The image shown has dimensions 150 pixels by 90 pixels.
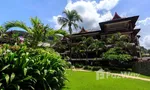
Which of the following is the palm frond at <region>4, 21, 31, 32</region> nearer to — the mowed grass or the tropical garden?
the tropical garden

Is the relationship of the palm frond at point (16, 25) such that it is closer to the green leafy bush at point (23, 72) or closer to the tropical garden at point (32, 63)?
the tropical garden at point (32, 63)

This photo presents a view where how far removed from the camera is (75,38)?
42.7m

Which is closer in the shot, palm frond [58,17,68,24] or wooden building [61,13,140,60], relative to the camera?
wooden building [61,13,140,60]

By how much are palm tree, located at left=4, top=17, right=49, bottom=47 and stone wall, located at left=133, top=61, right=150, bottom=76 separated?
2152 cm

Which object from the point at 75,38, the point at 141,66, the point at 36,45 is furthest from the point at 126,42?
the point at 36,45

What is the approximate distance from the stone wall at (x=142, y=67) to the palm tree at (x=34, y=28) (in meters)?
21.5

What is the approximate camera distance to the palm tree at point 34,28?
11.2 meters

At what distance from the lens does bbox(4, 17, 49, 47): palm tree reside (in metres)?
11.2

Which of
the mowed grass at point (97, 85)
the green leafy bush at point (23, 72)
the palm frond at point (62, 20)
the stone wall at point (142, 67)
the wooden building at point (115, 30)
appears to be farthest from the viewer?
the palm frond at point (62, 20)

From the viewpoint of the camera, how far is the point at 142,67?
29109 millimetres

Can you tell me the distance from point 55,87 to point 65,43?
116 feet

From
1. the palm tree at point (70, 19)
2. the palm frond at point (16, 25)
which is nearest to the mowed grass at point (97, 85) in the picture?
the palm frond at point (16, 25)

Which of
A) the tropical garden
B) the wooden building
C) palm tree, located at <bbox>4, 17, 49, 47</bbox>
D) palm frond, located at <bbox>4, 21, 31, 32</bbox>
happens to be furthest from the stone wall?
palm frond, located at <bbox>4, 21, 31, 32</bbox>

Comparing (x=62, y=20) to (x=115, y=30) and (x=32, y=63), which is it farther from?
(x=32, y=63)
